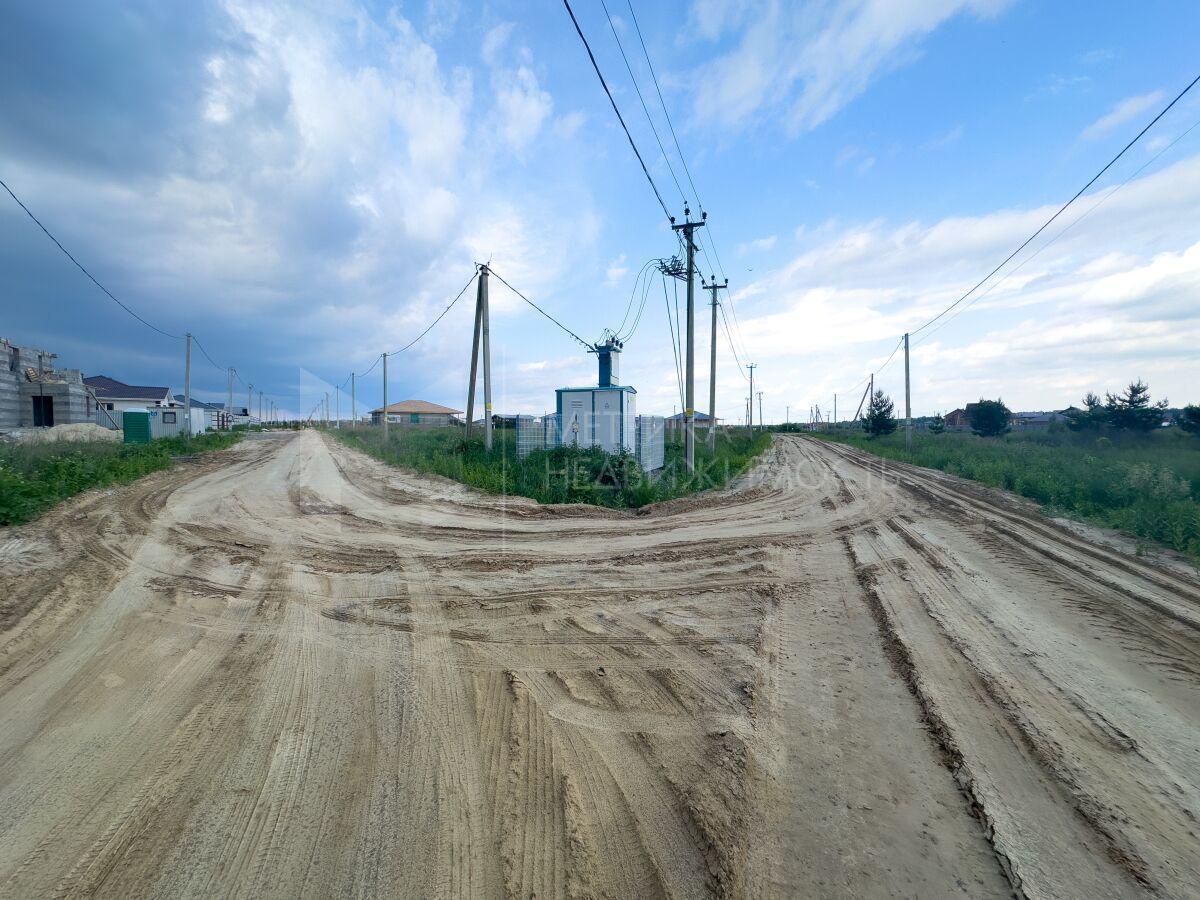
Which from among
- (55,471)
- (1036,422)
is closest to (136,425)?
(55,471)

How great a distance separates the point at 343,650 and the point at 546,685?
1.66 meters

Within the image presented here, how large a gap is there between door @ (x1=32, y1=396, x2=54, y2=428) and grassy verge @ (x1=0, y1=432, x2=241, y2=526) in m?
12.7

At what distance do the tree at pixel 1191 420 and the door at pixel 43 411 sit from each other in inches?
2102

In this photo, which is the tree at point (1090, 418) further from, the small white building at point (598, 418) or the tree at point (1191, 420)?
the small white building at point (598, 418)

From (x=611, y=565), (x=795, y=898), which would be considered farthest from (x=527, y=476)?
(x=795, y=898)

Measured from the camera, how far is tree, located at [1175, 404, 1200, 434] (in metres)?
25.2

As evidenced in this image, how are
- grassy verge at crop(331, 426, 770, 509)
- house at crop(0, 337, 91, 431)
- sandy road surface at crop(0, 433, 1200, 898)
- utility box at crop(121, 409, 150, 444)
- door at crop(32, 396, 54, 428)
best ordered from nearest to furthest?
sandy road surface at crop(0, 433, 1200, 898) → grassy verge at crop(331, 426, 770, 509) → house at crop(0, 337, 91, 431) → door at crop(32, 396, 54, 428) → utility box at crop(121, 409, 150, 444)

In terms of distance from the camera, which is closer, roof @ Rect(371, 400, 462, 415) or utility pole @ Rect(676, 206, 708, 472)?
utility pole @ Rect(676, 206, 708, 472)

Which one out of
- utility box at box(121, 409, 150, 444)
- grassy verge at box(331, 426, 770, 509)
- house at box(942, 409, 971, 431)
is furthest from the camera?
house at box(942, 409, 971, 431)

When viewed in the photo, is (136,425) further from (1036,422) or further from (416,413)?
(1036,422)

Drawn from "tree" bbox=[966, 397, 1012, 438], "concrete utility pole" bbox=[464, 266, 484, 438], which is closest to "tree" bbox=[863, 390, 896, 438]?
"tree" bbox=[966, 397, 1012, 438]

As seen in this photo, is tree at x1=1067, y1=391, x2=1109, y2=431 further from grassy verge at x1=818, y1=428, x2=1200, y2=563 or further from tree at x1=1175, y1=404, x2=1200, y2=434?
grassy verge at x1=818, y1=428, x2=1200, y2=563

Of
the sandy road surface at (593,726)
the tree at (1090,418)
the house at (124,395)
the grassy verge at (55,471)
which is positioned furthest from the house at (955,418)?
the house at (124,395)

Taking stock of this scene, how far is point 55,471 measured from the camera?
33.7 ft
